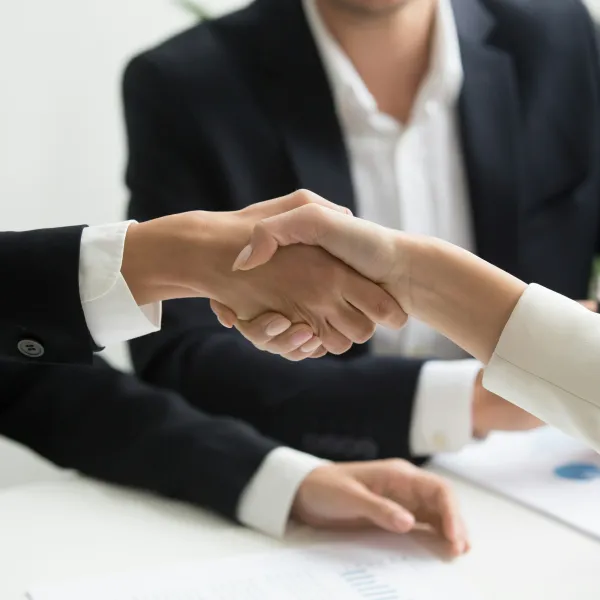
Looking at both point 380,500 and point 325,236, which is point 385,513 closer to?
point 380,500

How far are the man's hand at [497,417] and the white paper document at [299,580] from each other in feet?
1.07

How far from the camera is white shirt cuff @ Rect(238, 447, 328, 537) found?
967 mm

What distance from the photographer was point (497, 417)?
1203mm

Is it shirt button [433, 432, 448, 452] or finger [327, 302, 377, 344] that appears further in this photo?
shirt button [433, 432, 448, 452]

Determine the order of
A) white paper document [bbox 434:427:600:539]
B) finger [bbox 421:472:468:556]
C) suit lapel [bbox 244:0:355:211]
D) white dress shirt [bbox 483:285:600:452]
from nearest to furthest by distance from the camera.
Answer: white dress shirt [bbox 483:285:600:452] → finger [bbox 421:472:468:556] → white paper document [bbox 434:427:600:539] → suit lapel [bbox 244:0:355:211]

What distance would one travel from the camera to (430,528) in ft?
3.16

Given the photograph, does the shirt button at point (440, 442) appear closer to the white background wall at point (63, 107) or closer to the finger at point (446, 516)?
the finger at point (446, 516)

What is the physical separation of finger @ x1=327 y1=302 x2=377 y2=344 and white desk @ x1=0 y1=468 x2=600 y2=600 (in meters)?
0.22

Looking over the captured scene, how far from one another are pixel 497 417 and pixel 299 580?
0.45 m

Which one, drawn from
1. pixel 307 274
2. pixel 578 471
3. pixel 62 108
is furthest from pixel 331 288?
pixel 62 108

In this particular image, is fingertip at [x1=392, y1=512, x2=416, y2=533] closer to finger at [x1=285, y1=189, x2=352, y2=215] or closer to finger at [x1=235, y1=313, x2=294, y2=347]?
finger at [x1=235, y1=313, x2=294, y2=347]

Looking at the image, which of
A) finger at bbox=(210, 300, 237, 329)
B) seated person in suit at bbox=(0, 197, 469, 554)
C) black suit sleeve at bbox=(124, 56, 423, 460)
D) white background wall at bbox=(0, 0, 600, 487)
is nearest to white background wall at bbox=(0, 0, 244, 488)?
white background wall at bbox=(0, 0, 600, 487)

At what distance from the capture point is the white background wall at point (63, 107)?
6.08 ft

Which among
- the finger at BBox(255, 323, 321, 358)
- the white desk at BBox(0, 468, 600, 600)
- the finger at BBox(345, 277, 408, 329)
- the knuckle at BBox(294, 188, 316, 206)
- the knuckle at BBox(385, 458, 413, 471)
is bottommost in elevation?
the white desk at BBox(0, 468, 600, 600)
